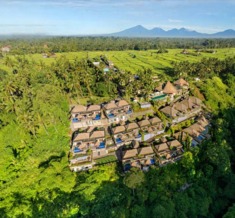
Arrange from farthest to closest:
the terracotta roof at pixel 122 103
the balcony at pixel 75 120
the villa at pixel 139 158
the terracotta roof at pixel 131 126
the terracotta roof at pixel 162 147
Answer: the terracotta roof at pixel 122 103 → the balcony at pixel 75 120 → the terracotta roof at pixel 131 126 → the terracotta roof at pixel 162 147 → the villa at pixel 139 158

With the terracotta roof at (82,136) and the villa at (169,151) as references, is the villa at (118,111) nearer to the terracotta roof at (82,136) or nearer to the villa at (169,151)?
the terracotta roof at (82,136)

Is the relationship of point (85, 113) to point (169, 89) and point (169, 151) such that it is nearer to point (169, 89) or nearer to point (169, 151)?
point (169, 151)

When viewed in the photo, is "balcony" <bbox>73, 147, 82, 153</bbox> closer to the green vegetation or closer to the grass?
the green vegetation

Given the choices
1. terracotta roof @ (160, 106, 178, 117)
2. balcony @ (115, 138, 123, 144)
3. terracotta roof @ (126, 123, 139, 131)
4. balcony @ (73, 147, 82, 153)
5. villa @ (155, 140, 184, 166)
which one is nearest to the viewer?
villa @ (155, 140, 184, 166)

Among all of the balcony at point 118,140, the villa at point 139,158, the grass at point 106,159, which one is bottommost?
the grass at point 106,159

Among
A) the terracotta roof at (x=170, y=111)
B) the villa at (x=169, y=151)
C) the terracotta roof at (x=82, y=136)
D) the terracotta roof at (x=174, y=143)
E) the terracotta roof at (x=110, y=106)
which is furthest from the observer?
the terracotta roof at (x=110, y=106)

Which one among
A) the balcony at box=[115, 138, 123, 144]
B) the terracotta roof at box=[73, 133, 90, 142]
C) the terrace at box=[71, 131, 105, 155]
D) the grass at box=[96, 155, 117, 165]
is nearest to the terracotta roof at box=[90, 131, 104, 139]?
the terrace at box=[71, 131, 105, 155]

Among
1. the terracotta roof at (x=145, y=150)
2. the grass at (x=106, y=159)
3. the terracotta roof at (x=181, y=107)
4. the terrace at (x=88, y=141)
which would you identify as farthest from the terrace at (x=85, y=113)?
the terracotta roof at (x=181, y=107)

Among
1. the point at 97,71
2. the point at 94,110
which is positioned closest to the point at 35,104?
the point at 94,110

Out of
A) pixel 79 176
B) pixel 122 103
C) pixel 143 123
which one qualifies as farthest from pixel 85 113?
pixel 79 176

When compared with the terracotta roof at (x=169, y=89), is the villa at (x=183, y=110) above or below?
below

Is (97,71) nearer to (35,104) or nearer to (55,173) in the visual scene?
(35,104)
